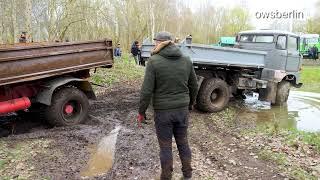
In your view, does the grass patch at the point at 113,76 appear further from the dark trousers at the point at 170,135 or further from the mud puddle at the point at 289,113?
the dark trousers at the point at 170,135

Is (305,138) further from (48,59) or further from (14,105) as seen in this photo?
(14,105)

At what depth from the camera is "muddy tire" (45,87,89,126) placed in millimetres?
7945

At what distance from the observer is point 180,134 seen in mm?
5047

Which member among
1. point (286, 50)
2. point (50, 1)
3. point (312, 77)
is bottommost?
point (312, 77)

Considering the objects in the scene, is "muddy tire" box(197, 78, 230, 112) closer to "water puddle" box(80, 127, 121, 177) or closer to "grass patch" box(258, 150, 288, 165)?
"water puddle" box(80, 127, 121, 177)

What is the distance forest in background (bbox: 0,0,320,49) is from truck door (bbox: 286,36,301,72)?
29.7 feet

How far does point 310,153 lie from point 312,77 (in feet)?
53.5

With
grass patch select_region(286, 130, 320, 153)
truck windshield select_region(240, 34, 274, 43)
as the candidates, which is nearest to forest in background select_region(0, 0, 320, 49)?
truck windshield select_region(240, 34, 274, 43)

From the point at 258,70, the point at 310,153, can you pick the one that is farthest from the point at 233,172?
the point at 258,70

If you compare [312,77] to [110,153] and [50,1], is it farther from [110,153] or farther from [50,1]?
[110,153]

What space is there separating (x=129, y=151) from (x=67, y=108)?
90.5 inches

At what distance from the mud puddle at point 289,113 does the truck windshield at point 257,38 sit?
2065 millimetres

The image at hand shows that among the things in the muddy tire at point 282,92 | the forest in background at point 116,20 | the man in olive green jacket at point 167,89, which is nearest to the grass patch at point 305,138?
the man in olive green jacket at point 167,89

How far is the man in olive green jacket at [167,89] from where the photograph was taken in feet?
15.7
